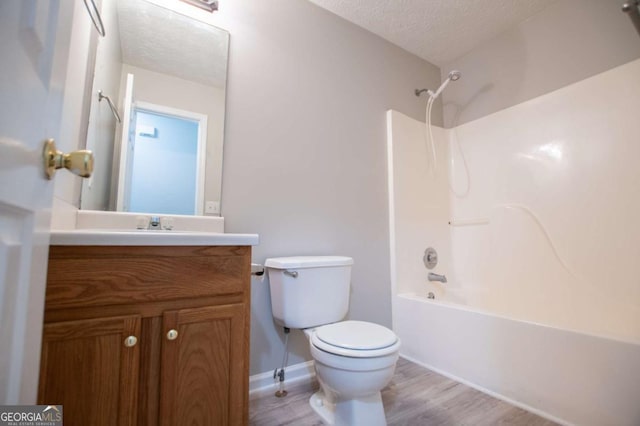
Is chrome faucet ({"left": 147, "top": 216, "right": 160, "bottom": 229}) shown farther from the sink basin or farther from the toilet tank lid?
the toilet tank lid

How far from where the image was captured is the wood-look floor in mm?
1211

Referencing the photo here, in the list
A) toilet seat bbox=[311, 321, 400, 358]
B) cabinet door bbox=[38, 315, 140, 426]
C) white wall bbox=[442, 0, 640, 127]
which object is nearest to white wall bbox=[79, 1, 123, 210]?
cabinet door bbox=[38, 315, 140, 426]

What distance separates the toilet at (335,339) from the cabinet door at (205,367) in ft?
1.17

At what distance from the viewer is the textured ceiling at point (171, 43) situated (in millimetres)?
1301

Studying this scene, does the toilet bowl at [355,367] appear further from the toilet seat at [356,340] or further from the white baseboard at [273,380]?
the white baseboard at [273,380]

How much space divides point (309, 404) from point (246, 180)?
1.16 metres

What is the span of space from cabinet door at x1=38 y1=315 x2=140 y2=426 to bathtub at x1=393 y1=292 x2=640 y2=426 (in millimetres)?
1554

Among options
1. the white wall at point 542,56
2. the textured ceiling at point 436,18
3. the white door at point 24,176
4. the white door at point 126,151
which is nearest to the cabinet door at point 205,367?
the white door at point 24,176

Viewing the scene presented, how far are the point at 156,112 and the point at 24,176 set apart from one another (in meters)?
1.12

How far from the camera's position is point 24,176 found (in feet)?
1.19

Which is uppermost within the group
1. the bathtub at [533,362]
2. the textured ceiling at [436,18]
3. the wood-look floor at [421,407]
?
the textured ceiling at [436,18]

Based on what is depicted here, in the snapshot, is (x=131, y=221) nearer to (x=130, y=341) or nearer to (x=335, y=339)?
(x=130, y=341)

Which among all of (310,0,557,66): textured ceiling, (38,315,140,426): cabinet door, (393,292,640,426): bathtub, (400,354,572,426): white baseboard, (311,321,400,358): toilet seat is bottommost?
(400,354,572,426): white baseboard

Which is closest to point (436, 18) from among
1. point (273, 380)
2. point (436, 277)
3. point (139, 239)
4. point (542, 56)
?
point (542, 56)
